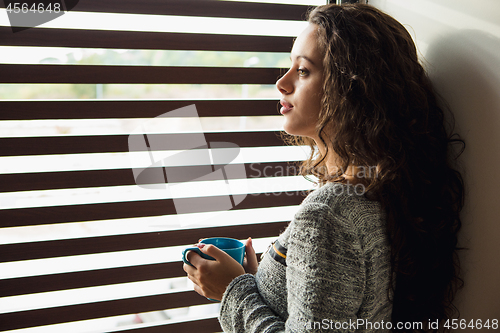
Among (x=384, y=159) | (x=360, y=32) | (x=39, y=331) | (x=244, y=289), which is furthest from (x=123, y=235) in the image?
(x=360, y=32)

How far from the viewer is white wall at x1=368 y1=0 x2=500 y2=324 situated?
3.35 ft

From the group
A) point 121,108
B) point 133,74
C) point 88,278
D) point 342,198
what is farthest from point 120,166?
point 342,198

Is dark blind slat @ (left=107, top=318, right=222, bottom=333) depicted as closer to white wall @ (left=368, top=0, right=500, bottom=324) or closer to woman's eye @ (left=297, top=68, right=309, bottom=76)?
white wall @ (left=368, top=0, right=500, bottom=324)

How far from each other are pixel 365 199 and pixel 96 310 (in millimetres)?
1253

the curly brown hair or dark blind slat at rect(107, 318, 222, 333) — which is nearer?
the curly brown hair

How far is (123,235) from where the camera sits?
153 cm

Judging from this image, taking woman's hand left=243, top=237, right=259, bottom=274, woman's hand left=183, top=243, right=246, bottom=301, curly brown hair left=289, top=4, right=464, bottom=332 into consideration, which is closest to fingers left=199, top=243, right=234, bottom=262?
woman's hand left=183, top=243, right=246, bottom=301

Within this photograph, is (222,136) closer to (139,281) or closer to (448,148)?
(139,281)

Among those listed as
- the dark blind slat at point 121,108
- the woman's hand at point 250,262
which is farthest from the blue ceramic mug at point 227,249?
the dark blind slat at point 121,108

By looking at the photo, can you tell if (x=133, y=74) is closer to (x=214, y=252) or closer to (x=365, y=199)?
(x=214, y=252)

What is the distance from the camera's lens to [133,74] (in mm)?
1465

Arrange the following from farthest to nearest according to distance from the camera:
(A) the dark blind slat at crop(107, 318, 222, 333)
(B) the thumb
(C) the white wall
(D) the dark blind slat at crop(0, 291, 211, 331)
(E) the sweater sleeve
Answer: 1. (A) the dark blind slat at crop(107, 318, 222, 333)
2. (D) the dark blind slat at crop(0, 291, 211, 331)
3. (B) the thumb
4. (C) the white wall
5. (E) the sweater sleeve

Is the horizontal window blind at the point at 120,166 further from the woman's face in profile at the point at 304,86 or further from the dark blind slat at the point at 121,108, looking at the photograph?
the woman's face in profile at the point at 304,86

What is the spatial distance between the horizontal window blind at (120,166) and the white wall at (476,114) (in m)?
0.71
